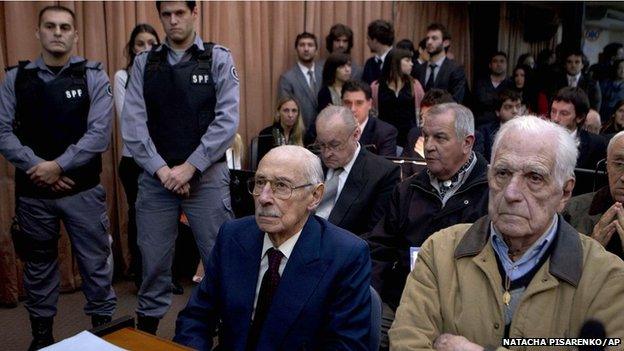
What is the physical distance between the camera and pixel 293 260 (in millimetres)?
1928

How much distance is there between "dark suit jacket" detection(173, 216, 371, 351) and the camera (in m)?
1.86

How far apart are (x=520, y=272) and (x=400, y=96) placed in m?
3.52

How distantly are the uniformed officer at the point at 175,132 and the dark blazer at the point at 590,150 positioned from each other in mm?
2144

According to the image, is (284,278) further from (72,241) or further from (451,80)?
(451,80)

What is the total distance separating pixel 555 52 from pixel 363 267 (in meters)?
6.79

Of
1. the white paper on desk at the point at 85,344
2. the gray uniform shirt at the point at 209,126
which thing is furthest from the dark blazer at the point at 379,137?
the white paper on desk at the point at 85,344

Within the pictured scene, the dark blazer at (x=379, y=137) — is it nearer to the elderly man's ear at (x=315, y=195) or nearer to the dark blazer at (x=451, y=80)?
the dark blazer at (x=451, y=80)

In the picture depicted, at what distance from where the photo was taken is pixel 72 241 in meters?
3.27

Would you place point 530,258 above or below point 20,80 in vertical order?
below

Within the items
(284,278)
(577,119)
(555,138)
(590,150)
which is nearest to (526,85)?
(577,119)

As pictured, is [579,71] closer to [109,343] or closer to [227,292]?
[227,292]

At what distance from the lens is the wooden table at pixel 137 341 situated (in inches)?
62.2

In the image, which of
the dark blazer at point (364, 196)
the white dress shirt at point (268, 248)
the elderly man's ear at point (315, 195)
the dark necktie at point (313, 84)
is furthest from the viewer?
the dark necktie at point (313, 84)

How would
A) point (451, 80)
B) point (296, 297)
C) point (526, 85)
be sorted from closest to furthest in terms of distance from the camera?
1. point (296, 297)
2. point (451, 80)
3. point (526, 85)
